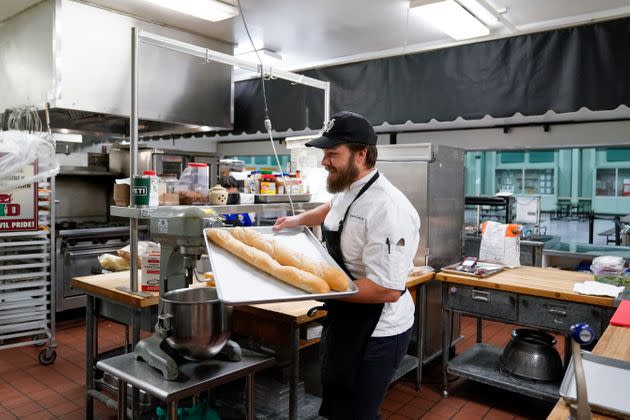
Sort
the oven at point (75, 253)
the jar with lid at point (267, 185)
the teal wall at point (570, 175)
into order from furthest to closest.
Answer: the teal wall at point (570, 175) → the oven at point (75, 253) → the jar with lid at point (267, 185)

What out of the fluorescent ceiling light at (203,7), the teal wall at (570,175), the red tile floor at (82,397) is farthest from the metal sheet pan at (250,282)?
the teal wall at (570,175)

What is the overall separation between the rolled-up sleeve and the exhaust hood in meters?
3.28

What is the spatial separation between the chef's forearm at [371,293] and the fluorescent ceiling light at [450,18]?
2.80 meters

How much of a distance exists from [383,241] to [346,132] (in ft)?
1.51

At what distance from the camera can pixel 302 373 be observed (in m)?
3.14

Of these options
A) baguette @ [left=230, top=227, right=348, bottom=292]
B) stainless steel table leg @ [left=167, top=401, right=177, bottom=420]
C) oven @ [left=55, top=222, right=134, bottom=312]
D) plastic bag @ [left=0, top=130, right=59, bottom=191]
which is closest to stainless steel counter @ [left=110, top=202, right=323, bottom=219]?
baguette @ [left=230, top=227, right=348, bottom=292]

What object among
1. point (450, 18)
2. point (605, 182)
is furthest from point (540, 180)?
point (450, 18)

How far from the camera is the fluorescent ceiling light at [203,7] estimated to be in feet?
12.1

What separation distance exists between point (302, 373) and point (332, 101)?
2.88 metres

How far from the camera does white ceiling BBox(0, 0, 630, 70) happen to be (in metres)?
4.04

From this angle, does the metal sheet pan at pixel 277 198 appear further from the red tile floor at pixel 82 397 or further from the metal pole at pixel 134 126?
the red tile floor at pixel 82 397

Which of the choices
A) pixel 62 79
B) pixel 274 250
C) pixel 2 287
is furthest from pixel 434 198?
pixel 2 287

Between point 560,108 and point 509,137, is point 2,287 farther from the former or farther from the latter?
point 509,137

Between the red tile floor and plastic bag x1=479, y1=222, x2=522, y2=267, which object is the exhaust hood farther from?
plastic bag x1=479, y1=222, x2=522, y2=267
